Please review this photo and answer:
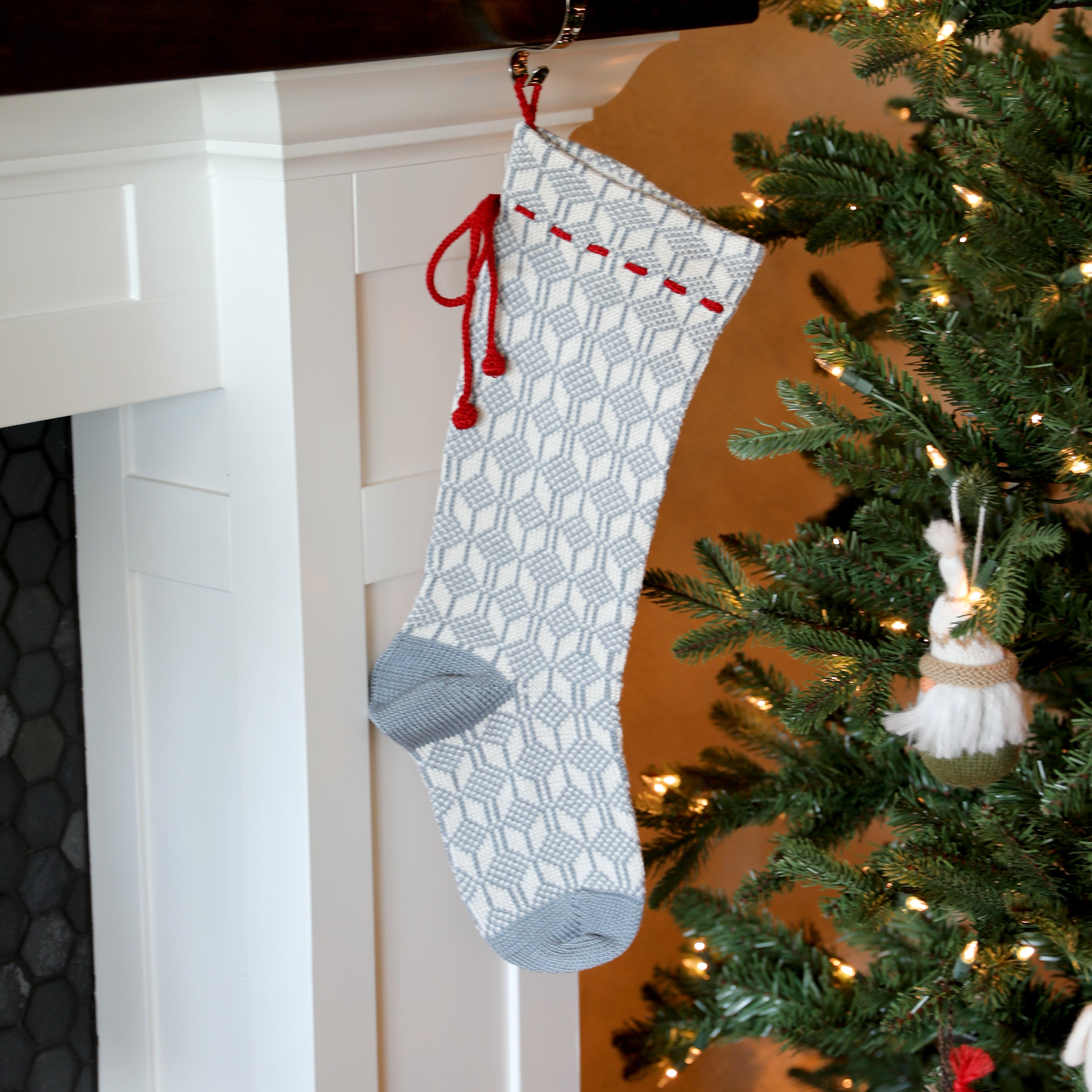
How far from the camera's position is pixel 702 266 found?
84 centimetres

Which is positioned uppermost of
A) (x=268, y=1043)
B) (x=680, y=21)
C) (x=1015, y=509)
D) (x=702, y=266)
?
(x=680, y=21)

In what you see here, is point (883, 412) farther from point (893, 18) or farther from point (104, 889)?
point (104, 889)

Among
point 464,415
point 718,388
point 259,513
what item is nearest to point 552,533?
point 464,415

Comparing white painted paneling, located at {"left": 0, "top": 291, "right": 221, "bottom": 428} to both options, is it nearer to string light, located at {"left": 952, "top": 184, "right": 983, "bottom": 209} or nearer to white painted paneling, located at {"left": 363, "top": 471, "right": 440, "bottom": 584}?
white painted paneling, located at {"left": 363, "top": 471, "right": 440, "bottom": 584}

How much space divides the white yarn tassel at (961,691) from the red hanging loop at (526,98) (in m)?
0.41

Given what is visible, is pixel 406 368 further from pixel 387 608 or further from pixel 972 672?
pixel 972 672

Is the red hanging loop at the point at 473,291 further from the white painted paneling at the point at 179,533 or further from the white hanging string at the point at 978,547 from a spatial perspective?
the white hanging string at the point at 978,547

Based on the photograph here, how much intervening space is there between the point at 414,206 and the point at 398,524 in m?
0.23

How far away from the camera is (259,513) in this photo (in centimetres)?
87

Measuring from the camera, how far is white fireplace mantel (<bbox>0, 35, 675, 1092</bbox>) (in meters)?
0.77

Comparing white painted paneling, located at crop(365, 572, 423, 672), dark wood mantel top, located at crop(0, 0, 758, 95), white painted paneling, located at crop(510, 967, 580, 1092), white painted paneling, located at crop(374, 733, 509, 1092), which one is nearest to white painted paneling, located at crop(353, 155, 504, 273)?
dark wood mantel top, located at crop(0, 0, 758, 95)

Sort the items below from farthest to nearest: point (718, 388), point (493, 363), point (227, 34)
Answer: point (718, 388)
point (493, 363)
point (227, 34)

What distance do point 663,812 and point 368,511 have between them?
22.8 inches

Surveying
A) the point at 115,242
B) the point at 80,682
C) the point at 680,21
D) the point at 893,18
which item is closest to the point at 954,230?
the point at 893,18
